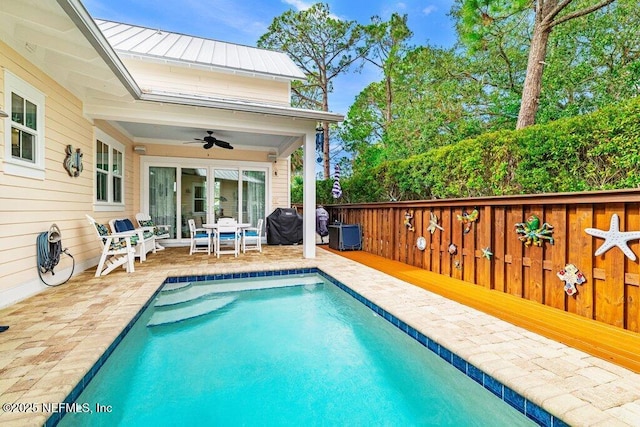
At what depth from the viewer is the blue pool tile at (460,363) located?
2.13 m

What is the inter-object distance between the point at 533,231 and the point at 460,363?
190cm

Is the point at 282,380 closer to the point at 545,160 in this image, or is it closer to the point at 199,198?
the point at 545,160

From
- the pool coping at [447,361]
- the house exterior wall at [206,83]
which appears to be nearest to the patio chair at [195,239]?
the pool coping at [447,361]

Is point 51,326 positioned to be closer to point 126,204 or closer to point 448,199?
point 448,199

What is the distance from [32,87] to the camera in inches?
141

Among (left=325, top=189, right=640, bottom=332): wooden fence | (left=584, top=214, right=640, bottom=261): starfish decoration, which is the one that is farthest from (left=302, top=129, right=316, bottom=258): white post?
(left=584, top=214, right=640, bottom=261): starfish decoration

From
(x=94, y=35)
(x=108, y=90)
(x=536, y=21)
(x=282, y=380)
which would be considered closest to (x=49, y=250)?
(x=108, y=90)

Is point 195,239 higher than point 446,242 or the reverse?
the reverse

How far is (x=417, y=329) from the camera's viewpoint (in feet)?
8.63

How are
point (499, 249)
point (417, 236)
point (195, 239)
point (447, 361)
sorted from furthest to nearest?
point (195, 239) → point (417, 236) → point (499, 249) → point (447, 361)

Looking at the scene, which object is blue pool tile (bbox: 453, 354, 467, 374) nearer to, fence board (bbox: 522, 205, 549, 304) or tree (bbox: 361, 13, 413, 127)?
fence board (bbox: 522, 205, 549, 304)

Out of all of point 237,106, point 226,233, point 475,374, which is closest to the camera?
point 475,374

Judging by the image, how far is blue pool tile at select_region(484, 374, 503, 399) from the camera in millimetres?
1869

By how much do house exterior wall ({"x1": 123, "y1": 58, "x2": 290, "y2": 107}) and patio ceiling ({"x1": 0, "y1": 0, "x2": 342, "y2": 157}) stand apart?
3.90 ft
